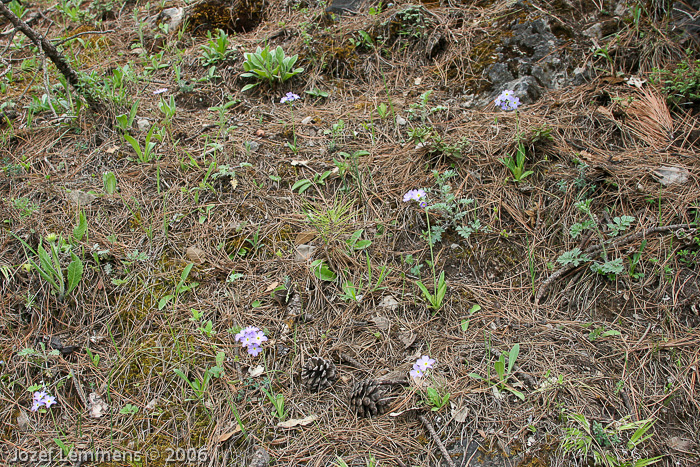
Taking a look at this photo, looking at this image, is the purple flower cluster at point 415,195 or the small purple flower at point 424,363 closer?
the small purple flower at point 424,363

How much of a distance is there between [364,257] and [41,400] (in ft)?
5.51

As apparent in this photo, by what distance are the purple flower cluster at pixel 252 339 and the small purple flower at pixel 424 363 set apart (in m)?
0.73

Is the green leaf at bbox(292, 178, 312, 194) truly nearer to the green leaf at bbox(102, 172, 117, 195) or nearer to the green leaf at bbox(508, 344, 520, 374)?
the green leaf at bbox(102, 172, 117, 195)

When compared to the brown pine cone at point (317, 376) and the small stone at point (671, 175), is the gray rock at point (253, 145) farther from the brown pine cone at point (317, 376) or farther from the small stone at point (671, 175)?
the small stone at point (671, 175)

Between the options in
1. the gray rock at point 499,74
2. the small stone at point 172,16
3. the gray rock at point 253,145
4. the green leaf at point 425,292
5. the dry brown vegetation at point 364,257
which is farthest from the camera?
the small stone at point 172,16

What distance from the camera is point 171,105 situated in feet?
10.5

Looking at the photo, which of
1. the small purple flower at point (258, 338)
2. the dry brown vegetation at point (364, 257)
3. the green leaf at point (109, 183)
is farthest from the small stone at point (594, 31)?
the green leaf at point (109, 183)

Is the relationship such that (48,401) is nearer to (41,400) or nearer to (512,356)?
(41,400)

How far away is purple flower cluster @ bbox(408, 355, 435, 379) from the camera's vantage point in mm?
2008

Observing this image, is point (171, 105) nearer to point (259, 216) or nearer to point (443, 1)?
point (259, 216)

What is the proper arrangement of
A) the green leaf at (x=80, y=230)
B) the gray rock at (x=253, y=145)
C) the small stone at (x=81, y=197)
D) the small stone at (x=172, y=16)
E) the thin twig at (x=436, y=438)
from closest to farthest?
the thin twig at (x=436, y=438) < the green leaf at (x=80, y=230) < the small stone at (x=81, y=197) < the gray rock at (x=253, y=145) < the small stone at (x=172, y=16)

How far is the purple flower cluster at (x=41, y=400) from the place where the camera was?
1.98 m

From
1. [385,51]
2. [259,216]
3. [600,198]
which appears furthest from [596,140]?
[259,216]

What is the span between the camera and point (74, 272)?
2342 millimetres
